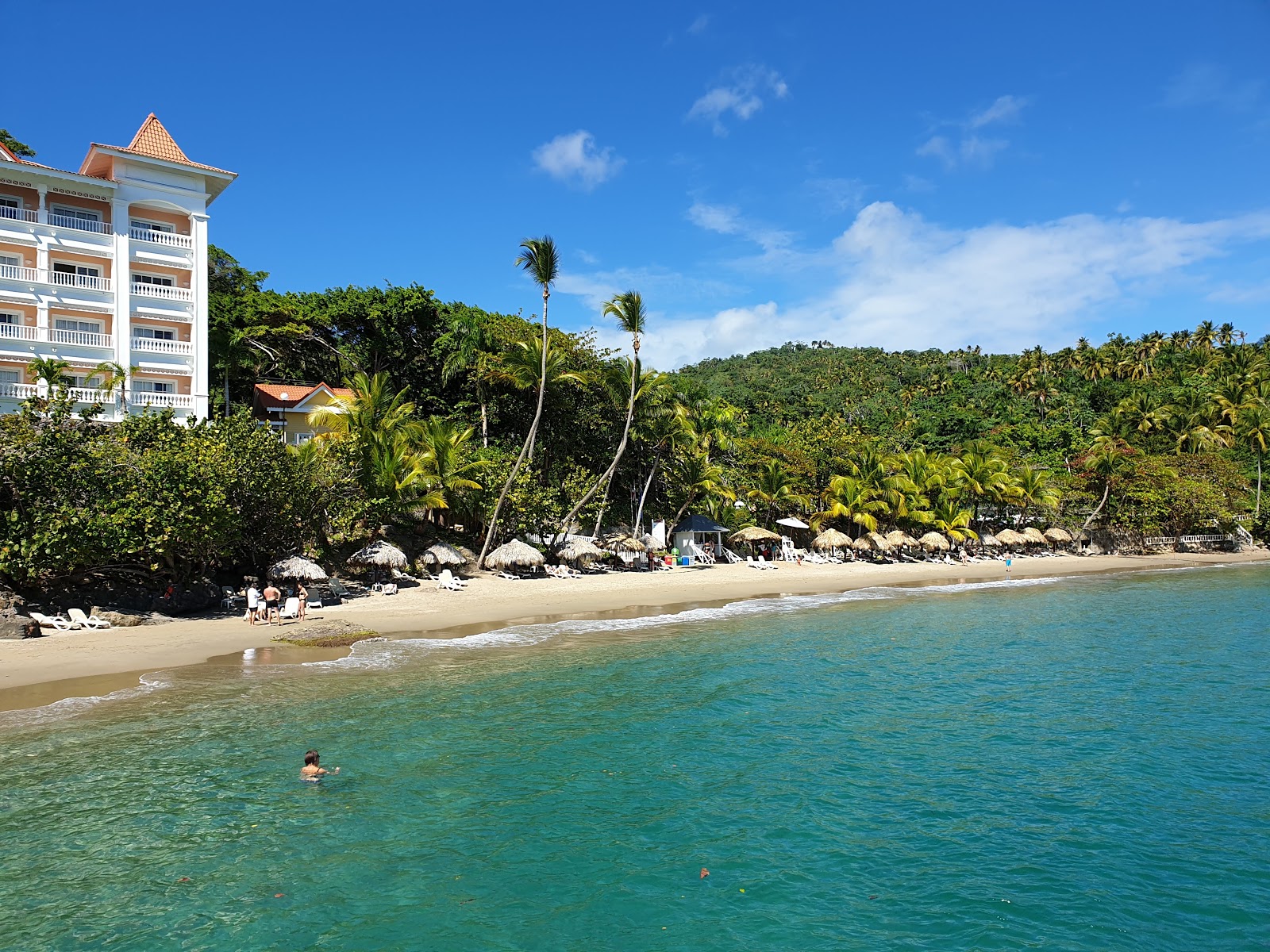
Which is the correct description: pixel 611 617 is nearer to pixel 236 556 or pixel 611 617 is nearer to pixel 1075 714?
pixel 236 556

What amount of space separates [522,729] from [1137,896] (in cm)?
802

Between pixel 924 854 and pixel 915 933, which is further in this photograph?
pixel 924 854

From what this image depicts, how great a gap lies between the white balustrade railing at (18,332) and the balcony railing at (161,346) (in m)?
2.94

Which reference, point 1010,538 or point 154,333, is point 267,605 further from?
point 1010,538

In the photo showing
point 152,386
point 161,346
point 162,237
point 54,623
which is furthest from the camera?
point 162,237

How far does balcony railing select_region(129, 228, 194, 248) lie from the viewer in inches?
1182

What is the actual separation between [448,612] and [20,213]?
874 inches

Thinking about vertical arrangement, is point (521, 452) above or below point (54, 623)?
above

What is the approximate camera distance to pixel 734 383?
287 feet

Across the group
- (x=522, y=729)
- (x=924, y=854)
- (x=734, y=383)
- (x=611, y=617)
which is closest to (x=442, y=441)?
(x=611, y=617)

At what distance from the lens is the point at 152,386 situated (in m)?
30.1

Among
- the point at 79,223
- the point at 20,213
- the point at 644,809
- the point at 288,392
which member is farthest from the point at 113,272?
the point at 644,809

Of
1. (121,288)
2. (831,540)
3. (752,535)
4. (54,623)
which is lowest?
(54,623)

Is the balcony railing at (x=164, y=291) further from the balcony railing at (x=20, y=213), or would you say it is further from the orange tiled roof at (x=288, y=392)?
the orange tiled roof at (x=288, y=392)
